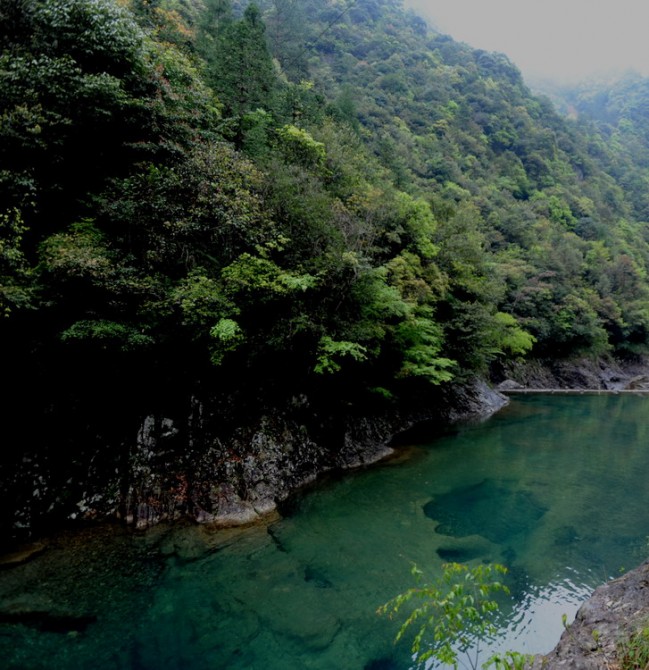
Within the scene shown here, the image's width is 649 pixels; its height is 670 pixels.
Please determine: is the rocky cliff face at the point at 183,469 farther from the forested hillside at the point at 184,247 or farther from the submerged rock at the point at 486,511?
the submerged rock at the point at 486,511

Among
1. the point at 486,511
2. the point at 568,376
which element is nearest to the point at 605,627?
the point at 486,511

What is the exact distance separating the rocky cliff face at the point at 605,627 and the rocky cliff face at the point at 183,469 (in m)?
6.98

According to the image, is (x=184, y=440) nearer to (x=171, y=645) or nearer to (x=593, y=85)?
(x=171, y=645)

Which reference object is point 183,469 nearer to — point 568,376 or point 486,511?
point 486,511

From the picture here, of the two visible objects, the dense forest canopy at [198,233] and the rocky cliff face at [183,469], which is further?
the dense forest canopy at [198,233]

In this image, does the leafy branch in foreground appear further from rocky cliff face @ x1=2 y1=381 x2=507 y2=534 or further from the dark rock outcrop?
the dark rock outcrop

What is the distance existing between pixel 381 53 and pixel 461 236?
190 ft

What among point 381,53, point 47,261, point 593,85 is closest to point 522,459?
point 47,261

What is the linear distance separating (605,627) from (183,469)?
8.85 m

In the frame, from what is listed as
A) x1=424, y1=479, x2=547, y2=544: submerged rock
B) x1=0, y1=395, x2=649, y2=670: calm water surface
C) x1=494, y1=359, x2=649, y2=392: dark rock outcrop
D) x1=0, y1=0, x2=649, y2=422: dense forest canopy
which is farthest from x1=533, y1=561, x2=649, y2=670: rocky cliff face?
x1=494, y1=359, x2=649, y2=392: dark rock outcrop

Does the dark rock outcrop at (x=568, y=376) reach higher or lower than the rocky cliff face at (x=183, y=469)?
lower

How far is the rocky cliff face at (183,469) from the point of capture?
9305mm

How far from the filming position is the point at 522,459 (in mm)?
16047

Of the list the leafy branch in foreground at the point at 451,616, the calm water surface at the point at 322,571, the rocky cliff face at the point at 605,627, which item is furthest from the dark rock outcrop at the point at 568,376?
the rocky cliff face at the point at 605,627
